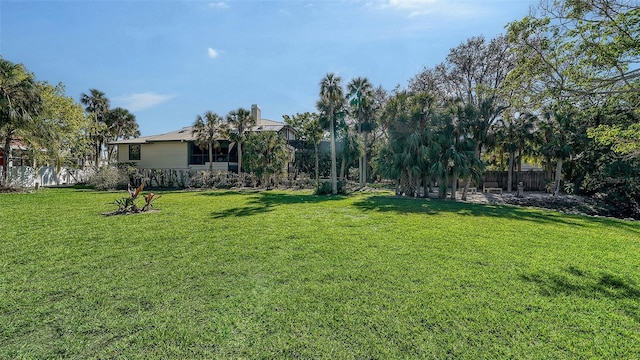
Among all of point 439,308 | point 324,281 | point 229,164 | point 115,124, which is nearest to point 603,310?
point 439,308

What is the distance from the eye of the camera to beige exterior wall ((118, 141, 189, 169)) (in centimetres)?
2739

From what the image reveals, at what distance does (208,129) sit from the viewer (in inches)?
983

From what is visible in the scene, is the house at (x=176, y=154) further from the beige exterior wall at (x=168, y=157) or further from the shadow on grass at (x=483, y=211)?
the shadow on grass at (x=483, y=211)

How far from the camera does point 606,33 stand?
561cm

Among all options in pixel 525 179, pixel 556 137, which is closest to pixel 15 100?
pixel 556 137

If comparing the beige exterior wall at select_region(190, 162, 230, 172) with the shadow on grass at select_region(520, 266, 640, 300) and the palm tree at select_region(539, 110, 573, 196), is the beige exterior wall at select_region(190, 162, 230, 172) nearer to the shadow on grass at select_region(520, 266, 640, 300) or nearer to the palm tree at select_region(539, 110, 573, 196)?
the shadow on grass at select_region(520, 266, 640, 300)

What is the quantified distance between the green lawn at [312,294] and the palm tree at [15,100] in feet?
46.1

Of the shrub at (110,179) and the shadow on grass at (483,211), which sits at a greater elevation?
the shrub at (110,179)

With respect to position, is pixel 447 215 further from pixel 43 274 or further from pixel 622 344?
pixel 43 274

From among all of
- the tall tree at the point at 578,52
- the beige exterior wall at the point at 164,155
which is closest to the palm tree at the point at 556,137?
the tall tree at the point at 578,52

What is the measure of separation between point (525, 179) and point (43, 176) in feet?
146

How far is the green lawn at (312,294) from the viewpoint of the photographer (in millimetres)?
2820

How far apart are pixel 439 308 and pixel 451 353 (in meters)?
0.86

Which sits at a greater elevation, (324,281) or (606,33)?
(606,33)
